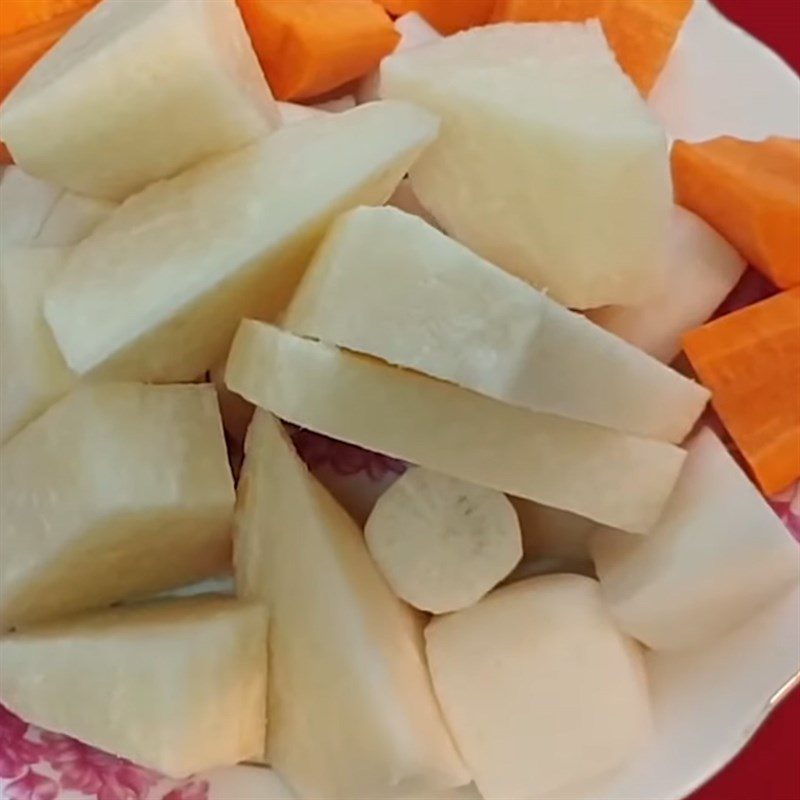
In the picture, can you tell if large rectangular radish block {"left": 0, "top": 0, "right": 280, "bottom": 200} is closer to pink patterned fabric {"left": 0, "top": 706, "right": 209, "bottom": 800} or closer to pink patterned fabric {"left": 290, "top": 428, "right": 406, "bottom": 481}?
pink patterned fabric {"left": 290, "top": 428, "right": 406, "bottom": 481}

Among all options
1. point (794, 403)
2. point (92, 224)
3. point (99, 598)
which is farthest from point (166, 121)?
point (794, 403)

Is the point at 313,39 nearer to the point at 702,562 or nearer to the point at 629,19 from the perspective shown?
the point at 629,19

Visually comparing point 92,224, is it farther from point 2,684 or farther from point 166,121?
point 2,684

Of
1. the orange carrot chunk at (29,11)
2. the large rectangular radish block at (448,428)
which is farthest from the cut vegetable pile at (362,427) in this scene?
the orange carrot chunk at (29,11)

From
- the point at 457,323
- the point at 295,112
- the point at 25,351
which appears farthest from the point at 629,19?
the point at 25,351

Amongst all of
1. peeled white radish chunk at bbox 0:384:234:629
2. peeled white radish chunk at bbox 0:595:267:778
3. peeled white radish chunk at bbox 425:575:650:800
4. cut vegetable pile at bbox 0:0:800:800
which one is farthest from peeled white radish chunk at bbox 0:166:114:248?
peeled white radish chunk at bbox 425:575:650:800
